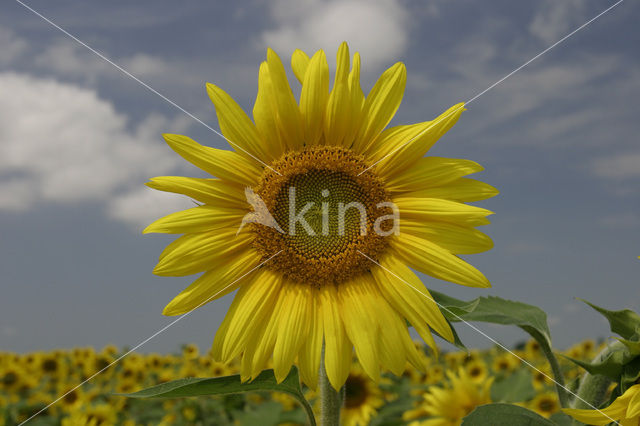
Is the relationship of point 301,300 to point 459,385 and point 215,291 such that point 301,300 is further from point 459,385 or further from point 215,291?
point 459,385

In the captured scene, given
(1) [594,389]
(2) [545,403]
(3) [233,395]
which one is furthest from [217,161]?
(2) [545,403]

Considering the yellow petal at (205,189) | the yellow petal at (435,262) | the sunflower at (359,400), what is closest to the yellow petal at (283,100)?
the yellow petal at (205,189)

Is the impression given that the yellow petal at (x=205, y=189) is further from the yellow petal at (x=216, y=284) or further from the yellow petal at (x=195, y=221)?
the yellow petal at (x=216, y=284)

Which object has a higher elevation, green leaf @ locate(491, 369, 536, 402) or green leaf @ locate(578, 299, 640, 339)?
green leaf @ locate(578, 299, 640, 339)

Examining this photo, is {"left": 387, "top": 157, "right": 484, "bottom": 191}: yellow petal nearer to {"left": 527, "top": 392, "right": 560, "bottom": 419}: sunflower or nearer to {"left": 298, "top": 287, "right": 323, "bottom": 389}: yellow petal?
{"left": 298, "top": 287, "right": 323, "bottom": 389}: yellow petal

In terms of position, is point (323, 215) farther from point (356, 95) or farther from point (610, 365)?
point (610, 365)

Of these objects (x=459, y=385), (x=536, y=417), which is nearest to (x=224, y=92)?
(x=536, y=417)

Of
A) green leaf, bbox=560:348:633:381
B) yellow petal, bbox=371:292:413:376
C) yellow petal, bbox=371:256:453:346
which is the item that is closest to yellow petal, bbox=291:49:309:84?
yellow petal, bbox=371:256:453:346
